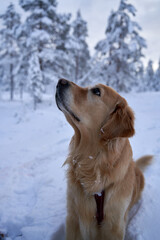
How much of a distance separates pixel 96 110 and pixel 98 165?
745mm

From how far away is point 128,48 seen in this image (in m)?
15.0

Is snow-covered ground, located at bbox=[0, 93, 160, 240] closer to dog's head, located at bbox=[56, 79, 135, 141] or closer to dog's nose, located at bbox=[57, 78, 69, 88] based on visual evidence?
dog's head, located at bbox=[56, 79, 135, 141]

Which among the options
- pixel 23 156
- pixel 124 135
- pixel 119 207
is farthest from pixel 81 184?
pixel 23 156

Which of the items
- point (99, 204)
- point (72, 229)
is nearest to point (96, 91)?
point (99, 204)

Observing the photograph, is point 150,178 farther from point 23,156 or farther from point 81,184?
point 23,156

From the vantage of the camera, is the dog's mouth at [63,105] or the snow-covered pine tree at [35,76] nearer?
the dog's mouth at [63,105]

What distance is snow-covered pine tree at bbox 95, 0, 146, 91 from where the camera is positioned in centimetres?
1485

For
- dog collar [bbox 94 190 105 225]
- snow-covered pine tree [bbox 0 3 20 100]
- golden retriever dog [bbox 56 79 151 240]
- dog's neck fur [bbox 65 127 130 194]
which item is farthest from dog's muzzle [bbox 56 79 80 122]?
snow-covered pine tree [bbox 0 3 20 100]

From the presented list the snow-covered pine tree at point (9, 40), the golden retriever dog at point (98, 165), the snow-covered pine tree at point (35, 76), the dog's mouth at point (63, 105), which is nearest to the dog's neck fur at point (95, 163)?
the golden retriever dog at point (98, 165)

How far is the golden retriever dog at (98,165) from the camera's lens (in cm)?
193

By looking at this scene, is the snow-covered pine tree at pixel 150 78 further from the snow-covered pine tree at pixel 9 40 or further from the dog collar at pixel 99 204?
the dog collar at pixel 99 204

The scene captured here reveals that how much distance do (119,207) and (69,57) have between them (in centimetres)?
1845

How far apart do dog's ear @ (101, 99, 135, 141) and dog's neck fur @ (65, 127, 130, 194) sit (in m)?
0.14

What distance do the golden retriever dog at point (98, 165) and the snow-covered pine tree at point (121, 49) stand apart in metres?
14.7
